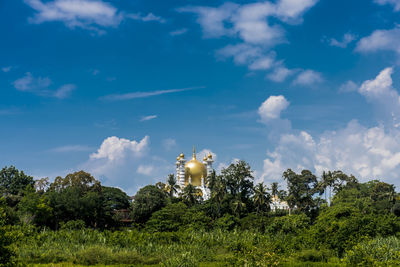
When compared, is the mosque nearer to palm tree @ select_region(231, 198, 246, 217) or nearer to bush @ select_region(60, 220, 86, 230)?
palm tree @ select_region(231, 198, 246, 217)

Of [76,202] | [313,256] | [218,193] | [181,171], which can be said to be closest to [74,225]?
[76,202]

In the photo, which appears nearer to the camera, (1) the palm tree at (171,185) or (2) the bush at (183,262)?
(2) the bush at (183,262)

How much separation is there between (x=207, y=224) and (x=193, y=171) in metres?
32.9

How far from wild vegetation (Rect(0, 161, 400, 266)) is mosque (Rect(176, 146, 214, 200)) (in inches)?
332

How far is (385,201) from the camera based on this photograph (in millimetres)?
62094

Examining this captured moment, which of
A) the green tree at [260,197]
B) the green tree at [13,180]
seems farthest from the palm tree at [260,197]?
the green tree at [13,180]

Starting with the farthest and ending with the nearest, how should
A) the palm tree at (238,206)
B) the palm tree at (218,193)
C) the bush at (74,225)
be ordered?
the palm tree at (218,193), the palm tree at (238,206), the bush at (74,225)

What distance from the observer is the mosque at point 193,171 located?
85125 millimetres

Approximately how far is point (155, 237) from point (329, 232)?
16774mm

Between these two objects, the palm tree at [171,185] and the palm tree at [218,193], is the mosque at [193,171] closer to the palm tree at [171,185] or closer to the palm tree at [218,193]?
the palm tree at [171,185]

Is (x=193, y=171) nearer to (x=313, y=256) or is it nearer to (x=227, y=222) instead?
(x=227, y=222)

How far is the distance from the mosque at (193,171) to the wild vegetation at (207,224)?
27.7 ft

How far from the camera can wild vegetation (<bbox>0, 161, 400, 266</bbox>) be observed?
96.7ft

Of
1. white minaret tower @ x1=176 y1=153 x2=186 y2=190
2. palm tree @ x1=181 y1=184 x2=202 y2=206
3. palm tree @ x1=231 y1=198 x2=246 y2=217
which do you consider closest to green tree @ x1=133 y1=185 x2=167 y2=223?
palm tree @ x1=181 y1=184 x2=202 y2=206
